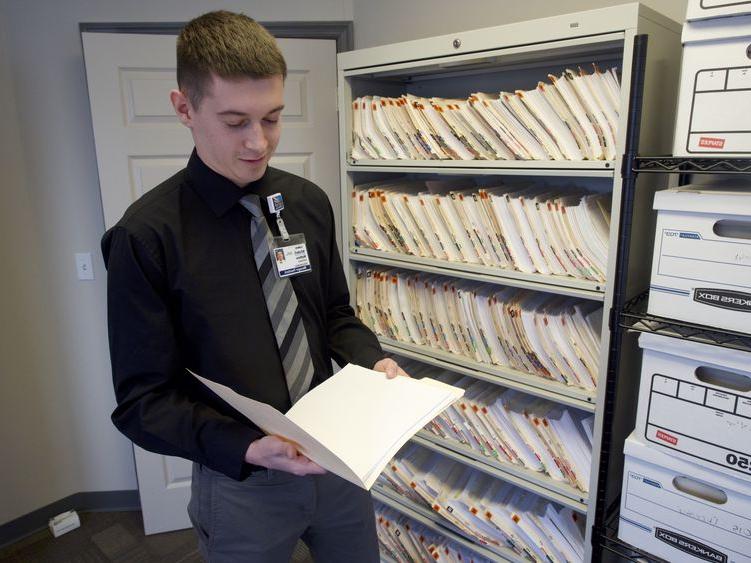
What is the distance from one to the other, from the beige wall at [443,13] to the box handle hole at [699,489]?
1.17 m

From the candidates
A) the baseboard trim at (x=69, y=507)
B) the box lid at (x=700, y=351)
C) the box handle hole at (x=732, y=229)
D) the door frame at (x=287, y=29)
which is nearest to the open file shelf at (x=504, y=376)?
the box lid at (x=700, y=351)

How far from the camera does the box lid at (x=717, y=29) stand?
38.9 inches

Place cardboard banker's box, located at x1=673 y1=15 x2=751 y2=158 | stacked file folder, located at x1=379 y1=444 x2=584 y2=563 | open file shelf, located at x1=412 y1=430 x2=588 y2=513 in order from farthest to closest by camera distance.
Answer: stacked file folder, located at x1=379 y1=444 x2=584 y2=563 < open file shelf, located at x1=412 y1=430 x2=588 y2=513 < cardboard banker's box, located at x1=673 y1=15 x2=751 y2=158

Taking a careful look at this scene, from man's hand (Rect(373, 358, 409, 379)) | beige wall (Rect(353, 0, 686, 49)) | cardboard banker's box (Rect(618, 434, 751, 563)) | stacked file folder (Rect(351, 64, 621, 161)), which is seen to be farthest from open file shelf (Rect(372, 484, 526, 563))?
beige wall (Rect(353, 0, 686, 49))

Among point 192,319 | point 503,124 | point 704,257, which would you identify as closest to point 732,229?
point 704,257

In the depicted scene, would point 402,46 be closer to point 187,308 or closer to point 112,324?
point 187,308

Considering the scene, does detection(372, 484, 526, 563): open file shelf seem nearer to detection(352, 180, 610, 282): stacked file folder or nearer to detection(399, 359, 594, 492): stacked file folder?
detection(399, 359, 594, 492): stacked file folder

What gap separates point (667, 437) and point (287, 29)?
1908 mm

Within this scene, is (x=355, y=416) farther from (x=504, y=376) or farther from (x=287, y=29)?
(x=287, y=29)

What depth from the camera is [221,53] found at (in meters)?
0.98

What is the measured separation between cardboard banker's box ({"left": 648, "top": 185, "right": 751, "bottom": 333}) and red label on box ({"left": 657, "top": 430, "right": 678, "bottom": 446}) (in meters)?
0.28

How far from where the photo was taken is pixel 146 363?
1.04m

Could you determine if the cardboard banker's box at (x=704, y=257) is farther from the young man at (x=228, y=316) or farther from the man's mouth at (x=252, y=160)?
the man's mouth at (x=252, y=160)

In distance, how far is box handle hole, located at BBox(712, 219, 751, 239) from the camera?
1.09 meters
